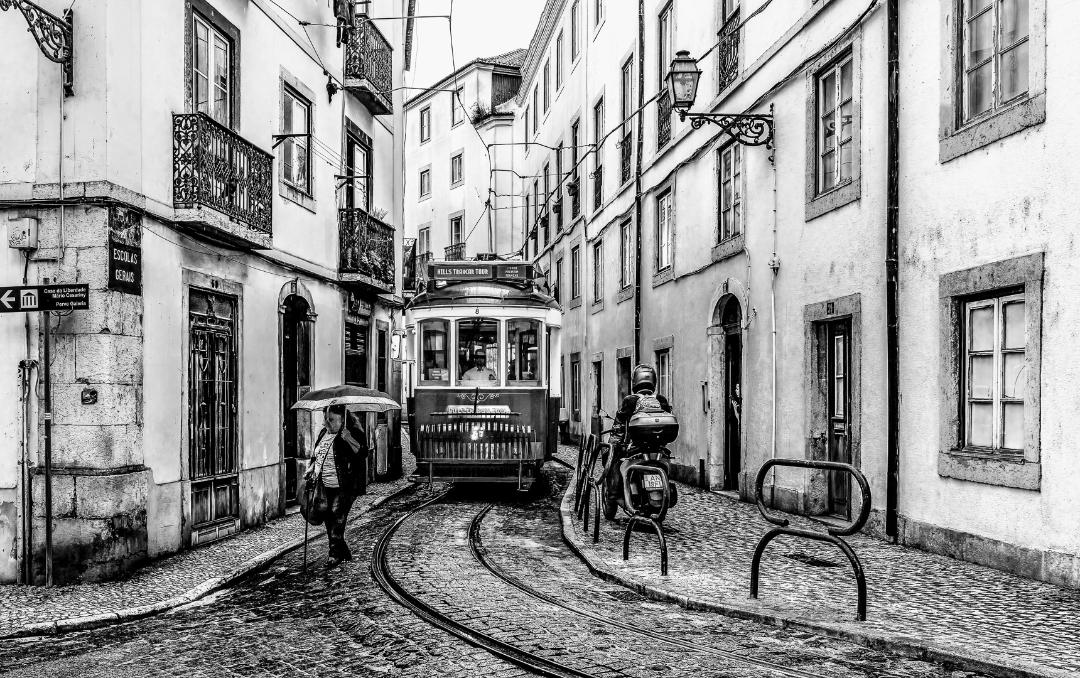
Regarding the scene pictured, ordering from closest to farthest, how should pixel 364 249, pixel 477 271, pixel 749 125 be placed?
pixel 749 125, pixel 477 271, pixel 364 249

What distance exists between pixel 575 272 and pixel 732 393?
13.6m

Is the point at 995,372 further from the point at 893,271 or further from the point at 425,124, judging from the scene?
the point at 425,124

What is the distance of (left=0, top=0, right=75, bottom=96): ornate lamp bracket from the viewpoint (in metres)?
8.34

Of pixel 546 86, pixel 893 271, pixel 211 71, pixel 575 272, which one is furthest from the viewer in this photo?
pixel 546 86

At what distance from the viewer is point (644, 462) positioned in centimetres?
1009

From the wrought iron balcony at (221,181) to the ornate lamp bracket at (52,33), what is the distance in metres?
1.28

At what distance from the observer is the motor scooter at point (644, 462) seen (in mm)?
9875

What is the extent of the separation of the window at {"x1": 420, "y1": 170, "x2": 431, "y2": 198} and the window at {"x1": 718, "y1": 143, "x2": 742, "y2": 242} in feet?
100

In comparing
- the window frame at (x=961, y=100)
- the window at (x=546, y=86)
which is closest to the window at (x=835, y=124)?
the window frame at (x=961, y=100)

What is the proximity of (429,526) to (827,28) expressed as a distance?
7.26 m

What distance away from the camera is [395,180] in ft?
62.0

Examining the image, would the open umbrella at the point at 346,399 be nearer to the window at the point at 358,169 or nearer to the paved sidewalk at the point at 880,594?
the paved sidewalk at the point at 880,594

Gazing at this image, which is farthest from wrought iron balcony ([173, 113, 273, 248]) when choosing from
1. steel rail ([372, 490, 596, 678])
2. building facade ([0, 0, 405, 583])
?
steel rail ([372, 490, 596, 678])

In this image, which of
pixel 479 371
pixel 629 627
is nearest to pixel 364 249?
pixel 479 371
